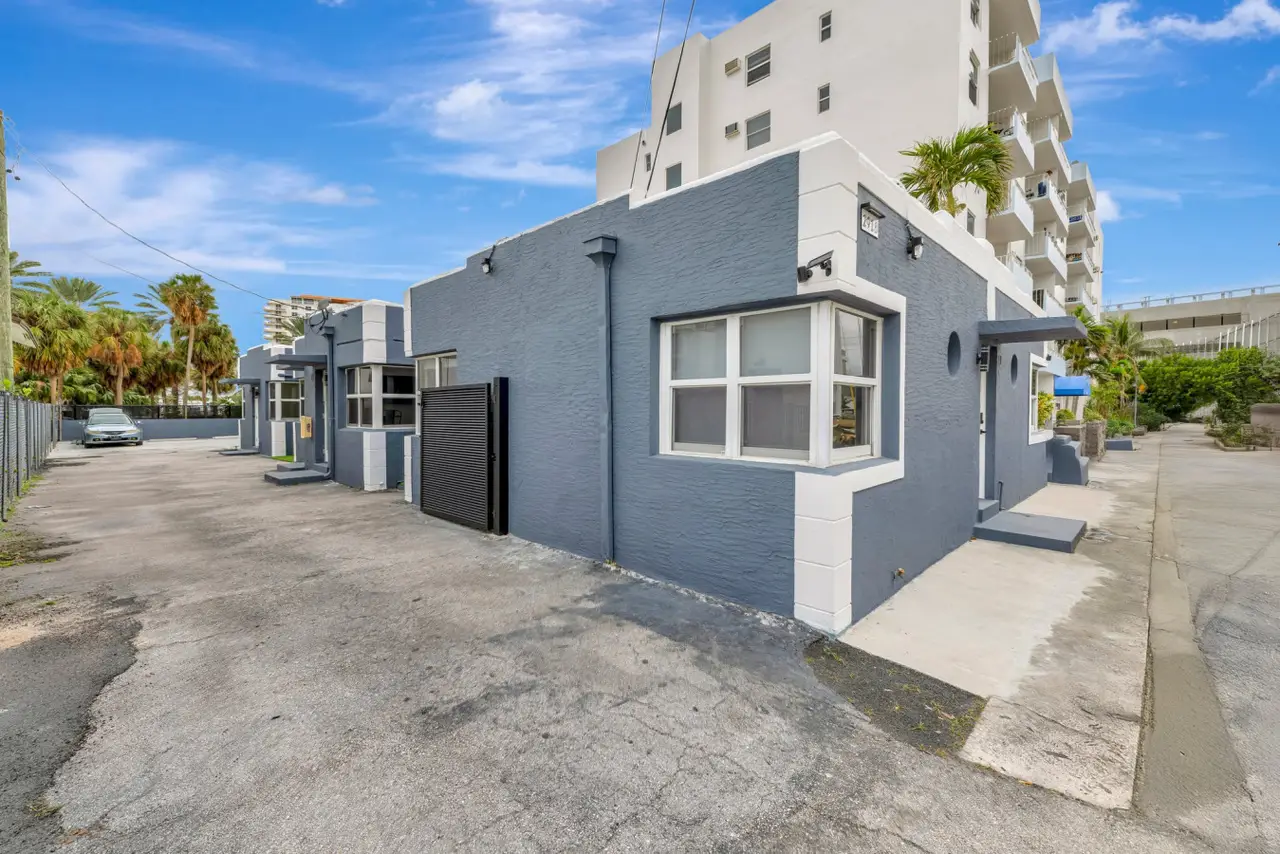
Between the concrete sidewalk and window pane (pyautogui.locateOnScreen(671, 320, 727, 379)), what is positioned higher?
window pane (pyautogui.locateOnScreen(671, 320, 727, 379))

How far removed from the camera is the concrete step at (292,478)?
12.0 metres

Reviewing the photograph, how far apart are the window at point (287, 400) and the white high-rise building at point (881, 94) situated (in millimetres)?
14532

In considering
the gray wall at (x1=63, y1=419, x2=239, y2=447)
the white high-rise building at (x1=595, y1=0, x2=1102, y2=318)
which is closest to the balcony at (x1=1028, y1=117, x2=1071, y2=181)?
the white high-rise building at (x1=595, y1=0, x2=1102, y2=318)

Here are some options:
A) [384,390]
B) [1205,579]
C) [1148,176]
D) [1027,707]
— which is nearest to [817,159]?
[1027,707]

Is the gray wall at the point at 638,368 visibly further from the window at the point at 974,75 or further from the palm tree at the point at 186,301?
the palm tree at the point at 186,301

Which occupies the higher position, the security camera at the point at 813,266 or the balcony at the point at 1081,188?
the balcony at the point at 1081,188

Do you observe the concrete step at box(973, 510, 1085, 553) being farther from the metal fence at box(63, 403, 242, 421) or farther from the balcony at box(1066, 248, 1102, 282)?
the metal fence at box(63, 403, 242, 421)

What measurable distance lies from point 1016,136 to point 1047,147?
21.4 feet

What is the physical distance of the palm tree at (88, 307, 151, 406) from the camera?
92.5 ft

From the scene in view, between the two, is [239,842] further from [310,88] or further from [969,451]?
[310,88]

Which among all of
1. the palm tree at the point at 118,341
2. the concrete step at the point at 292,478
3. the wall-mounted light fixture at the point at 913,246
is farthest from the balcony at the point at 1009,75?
the palm tree at the point at 118,341

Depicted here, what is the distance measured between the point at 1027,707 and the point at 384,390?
1168cm

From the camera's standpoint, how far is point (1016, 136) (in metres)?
17.1

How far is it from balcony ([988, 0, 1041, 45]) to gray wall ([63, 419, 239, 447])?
128 feet
